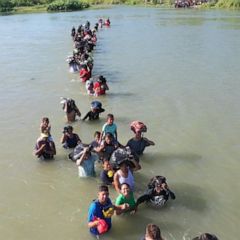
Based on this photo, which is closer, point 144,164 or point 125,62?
point 144,164

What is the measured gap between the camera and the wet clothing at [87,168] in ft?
36.0

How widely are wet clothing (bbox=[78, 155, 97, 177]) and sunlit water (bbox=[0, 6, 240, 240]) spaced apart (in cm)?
19

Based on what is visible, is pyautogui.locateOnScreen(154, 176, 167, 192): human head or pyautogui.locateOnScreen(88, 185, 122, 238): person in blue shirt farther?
pyautogui.locateOnScreen(154, 176, 167, 192): human head

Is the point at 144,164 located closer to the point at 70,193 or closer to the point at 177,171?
the point at 177,171

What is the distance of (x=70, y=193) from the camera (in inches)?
412

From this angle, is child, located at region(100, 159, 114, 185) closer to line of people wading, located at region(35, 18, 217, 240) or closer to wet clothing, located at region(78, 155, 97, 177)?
line of people wading, located at region(35, 18, 217, 240)

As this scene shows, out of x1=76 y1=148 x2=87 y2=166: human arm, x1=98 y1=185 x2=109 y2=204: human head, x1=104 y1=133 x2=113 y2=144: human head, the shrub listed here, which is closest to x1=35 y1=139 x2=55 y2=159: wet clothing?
x1=76 y1=148 x2=87 y2=166: human arm

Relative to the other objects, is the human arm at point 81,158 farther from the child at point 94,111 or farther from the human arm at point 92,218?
the child at point 94,111

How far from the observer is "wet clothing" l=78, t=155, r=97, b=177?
11.0m

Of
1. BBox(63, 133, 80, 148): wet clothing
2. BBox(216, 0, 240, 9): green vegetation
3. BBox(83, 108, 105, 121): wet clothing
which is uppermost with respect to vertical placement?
BBox(63, 133, 80, 148): wet clothing

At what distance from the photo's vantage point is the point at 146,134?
14164mm

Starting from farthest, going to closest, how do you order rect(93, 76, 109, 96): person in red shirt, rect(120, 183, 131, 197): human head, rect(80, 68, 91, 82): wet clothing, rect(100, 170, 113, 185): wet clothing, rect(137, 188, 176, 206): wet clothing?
rect(80, 68, 91, 82): wet clothing
rect(93, 76, 109, 96): person in red shirt
rect(100, 170, 113, 185): wet clothing
rect(137, 188, 176, 206): wet clothing
rect(120, 183, 131, 197): human head

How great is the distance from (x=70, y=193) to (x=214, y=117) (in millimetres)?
6925

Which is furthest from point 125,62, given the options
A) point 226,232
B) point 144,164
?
point 226,232
